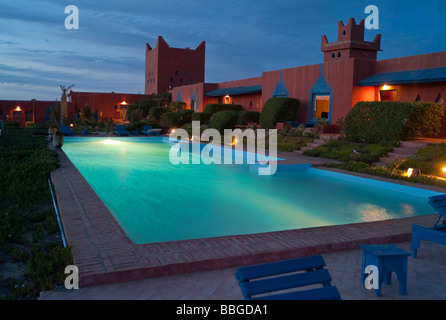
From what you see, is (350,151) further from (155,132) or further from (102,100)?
(102,100)

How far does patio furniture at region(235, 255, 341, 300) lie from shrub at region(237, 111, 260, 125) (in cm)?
1767

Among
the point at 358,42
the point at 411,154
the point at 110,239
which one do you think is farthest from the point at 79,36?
the point at 110,239

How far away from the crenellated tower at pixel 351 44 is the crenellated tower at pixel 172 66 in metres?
18.4

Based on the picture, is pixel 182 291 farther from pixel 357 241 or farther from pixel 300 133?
pixel 300 133

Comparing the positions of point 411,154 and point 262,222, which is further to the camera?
point 411,154

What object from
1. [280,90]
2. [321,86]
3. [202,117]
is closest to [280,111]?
[321,86]

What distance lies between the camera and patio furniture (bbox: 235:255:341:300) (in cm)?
227

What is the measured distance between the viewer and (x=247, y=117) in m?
20.1

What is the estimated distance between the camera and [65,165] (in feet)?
30.7

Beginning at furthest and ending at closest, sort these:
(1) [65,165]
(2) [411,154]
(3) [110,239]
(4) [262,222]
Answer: (2) [411,154] < (1) [65,165] < (4) [262,222] < (3) [110,239]

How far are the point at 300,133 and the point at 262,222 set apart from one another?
9.81 meters

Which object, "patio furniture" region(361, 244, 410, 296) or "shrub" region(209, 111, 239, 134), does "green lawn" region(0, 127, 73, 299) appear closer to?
"patio furniture" region(361, 244, 410, 296)

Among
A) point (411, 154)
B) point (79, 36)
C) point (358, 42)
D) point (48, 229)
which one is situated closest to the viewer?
point (48, 229)

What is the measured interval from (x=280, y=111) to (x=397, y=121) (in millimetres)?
6619
